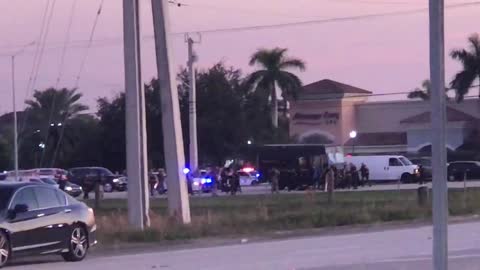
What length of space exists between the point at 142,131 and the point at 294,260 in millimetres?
12153

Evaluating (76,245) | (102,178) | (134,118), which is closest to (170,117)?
(134,118)

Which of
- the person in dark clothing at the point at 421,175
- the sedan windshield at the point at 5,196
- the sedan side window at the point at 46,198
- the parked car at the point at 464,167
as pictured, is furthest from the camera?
the parked car at the point at 464,167

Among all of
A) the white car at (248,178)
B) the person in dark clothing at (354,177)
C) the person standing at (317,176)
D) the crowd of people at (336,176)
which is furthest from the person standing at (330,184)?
the white car at (248,178)

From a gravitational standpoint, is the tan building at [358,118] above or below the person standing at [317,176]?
above

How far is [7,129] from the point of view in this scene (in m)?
111

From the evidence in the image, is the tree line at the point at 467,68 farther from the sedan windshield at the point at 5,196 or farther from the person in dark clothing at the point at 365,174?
the sedan windshield at the point at 5,196

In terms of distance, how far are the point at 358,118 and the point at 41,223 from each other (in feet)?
281

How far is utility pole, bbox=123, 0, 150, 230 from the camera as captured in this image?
3300cm

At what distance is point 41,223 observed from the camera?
22.5m

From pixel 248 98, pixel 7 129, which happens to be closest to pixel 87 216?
pixel 248 98

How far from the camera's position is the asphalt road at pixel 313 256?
21.1m

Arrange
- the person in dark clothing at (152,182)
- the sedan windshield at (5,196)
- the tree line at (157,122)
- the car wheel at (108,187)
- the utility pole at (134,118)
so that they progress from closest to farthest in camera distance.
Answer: the sedan windshield at (5,196) < the utility pole at (134,118) < the person in dark clothing at (152,182) < the car wheel at (108,187) < the tree line at (157,122)

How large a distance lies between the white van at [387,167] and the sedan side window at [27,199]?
170 feet

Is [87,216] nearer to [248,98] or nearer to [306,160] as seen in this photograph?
[306,160]
